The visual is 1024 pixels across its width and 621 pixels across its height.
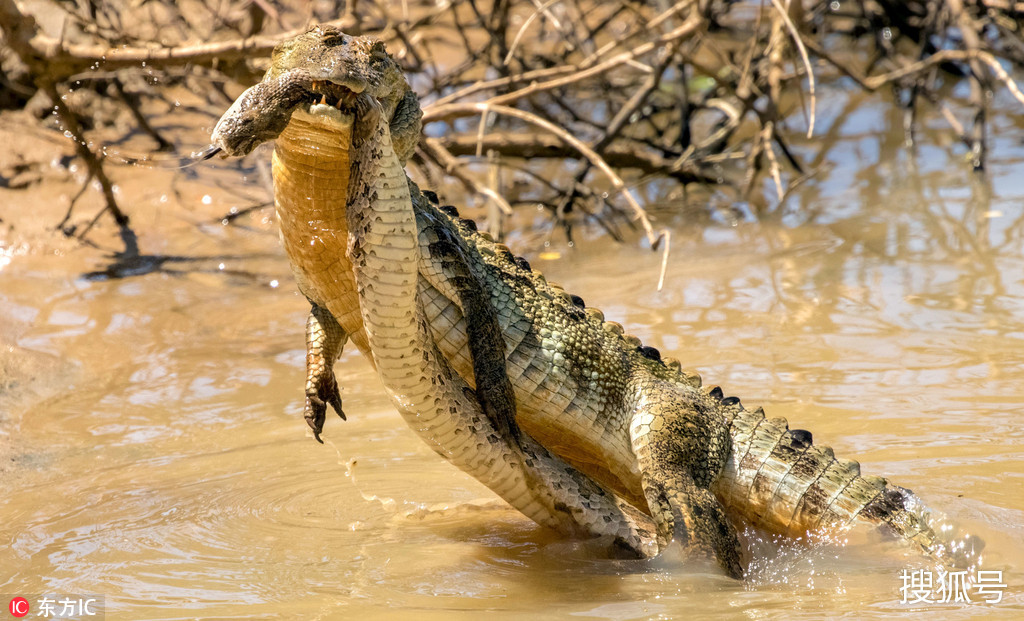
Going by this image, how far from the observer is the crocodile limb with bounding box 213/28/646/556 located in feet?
7.75

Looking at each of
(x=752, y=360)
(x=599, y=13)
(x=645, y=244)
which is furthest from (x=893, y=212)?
(x=599, y=13)

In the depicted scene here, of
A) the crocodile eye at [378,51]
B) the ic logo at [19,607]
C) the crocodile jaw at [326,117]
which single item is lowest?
the ic logo at [19,607]

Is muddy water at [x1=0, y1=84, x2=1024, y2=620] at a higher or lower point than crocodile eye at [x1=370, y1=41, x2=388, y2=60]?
lower

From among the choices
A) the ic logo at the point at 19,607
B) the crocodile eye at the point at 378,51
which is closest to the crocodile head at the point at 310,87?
the crocodile eye at the point at 378,51

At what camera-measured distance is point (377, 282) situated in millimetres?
2564

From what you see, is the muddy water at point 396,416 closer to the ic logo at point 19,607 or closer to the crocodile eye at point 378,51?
the ic logo at point 19,607

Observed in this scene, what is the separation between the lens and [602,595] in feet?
9.10

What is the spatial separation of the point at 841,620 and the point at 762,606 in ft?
0.65

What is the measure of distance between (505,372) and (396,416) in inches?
61.3

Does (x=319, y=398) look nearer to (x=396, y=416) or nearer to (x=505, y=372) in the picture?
(x=505, y=372)

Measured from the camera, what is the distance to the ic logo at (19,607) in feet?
8.82

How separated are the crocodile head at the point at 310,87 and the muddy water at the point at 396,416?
123 cm

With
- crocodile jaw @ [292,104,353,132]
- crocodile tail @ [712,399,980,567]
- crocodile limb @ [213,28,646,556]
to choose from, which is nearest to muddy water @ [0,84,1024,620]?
crocodile tail @ [712,399,980,567]

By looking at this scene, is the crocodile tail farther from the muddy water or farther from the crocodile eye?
the crocodile eye
